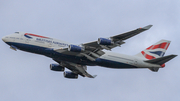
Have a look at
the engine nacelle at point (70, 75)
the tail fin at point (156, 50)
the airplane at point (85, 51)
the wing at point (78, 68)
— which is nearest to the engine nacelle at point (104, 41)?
the airplane at point (85, 51)

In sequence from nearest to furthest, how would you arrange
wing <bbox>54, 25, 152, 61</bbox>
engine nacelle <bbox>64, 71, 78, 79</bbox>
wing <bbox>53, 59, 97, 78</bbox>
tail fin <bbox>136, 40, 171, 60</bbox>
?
wing <bbox>54, 25, 152, 61</bbox> → wing <bbox>53, 59, 97, 78</bbox> → tail fin <bbox>136, 40, 171, 60</bbox> → engine nacelle <bbox>64, 71, 78, 79</bbox>

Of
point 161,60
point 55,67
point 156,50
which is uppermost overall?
point 156,50

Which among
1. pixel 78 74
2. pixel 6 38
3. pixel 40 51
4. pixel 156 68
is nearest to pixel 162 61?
pixel 156 68

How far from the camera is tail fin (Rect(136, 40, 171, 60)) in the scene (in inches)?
2322

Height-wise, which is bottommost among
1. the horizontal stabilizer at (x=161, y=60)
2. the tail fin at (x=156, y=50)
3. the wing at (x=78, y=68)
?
the wing at (x=78, y=68)

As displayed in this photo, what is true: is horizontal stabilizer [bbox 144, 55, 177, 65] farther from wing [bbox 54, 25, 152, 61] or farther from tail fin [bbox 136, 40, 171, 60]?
wing [bbox 54, 25, 152, 61]

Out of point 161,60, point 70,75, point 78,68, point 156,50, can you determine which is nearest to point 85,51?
point 78,68

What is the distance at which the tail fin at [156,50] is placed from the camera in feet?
194

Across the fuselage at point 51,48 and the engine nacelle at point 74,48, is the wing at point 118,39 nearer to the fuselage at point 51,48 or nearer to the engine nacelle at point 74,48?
the engine nacelle at point 74,48

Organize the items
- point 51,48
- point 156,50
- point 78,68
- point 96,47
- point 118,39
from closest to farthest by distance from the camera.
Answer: point 118,39, point 96,47, point 51,48, point 78,68, point 156,50

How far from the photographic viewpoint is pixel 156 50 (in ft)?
196

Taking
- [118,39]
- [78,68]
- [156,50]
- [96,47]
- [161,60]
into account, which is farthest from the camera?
[156,50]

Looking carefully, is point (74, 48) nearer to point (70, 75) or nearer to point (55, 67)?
point (55, 67)

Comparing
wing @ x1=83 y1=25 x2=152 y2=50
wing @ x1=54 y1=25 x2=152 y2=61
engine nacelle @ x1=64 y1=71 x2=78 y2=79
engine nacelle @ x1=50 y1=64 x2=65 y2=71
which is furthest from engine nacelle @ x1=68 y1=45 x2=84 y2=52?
engine nacelle @ x1=64 y1=71 x2=78 y2=79
